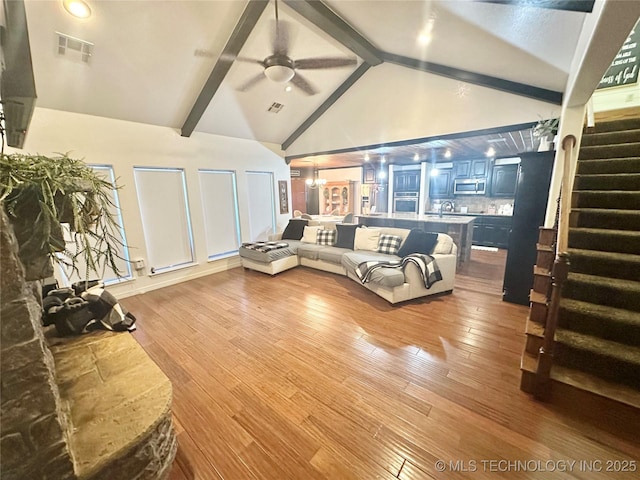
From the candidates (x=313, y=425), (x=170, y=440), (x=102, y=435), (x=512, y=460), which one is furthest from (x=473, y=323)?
(x=102, y=435)

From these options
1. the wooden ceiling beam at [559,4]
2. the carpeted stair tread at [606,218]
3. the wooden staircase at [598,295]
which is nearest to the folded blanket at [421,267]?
the wooden staircase at [598,295]

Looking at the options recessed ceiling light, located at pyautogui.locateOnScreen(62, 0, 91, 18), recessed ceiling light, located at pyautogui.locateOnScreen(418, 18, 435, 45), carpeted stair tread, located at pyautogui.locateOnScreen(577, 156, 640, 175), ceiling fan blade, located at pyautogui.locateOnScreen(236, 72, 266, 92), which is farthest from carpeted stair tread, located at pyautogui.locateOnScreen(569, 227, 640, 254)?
recessed ceiling light, located at pyautogui.locateOnScreen(62, 0, 91, 18)

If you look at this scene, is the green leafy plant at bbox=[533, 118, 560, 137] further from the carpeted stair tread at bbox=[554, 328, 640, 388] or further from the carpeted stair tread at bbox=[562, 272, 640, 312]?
the carpeted stair tread at bbox=[554, 328, 640, 388]

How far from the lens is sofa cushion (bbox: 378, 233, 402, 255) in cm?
405

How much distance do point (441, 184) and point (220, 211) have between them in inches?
234

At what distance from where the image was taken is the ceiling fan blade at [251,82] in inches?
138

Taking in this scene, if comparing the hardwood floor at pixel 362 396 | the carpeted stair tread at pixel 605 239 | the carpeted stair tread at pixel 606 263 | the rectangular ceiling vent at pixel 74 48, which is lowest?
the hardwood floor at pixel 362 396

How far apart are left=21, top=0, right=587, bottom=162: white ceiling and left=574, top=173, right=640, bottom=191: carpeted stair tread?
108 cm

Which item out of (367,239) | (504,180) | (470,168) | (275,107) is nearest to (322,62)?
(275,107)

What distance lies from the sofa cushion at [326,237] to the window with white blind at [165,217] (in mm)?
2440

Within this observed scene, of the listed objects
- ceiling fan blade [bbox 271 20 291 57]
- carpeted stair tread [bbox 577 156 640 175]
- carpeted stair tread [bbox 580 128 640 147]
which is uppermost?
ceiling fan blade [bbox 271 20 291 57]

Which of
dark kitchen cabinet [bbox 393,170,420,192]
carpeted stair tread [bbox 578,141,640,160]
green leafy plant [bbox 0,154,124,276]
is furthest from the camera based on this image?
dark kitchen cabinet [bbox 393,170,420,192]

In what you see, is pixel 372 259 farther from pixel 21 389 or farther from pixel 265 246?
pixel 21 389

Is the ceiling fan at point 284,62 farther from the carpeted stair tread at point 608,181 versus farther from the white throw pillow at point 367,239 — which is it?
the carpeted stair tread at point 608,181
